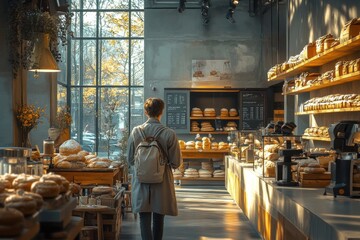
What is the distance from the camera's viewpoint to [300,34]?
37.7ft

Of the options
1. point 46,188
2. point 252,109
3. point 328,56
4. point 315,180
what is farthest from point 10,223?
point 252,109

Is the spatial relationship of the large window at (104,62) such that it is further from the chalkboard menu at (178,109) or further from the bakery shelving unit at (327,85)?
the bakery shelving unit at (327,85)

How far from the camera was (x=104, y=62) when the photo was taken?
17.2m

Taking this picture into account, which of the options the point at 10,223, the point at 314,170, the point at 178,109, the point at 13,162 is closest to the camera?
the point at 10,223

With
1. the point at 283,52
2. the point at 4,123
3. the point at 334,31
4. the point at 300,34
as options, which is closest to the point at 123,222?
the point at 4,123

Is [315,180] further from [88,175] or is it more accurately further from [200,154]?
[200,154]

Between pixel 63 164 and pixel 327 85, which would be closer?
pixel 63 164

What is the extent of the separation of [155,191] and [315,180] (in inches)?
54.8

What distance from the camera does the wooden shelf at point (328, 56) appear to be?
7.20 m

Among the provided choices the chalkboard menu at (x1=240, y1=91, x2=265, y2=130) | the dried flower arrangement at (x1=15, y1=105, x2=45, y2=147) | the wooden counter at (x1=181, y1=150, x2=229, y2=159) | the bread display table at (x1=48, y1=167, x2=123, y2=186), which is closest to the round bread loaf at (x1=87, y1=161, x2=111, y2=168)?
the bread display table at (x1=48, y1=167, x2=123, y2=186)

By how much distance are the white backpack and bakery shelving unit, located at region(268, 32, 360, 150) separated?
2381 millimetres

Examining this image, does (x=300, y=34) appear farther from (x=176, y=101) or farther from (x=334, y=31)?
(x=176, y=101)

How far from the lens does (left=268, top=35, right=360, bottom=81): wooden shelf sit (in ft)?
23.6

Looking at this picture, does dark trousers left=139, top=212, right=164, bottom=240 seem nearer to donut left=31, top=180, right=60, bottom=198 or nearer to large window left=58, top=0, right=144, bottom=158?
donut left=31, top=180, right=60, bottom=198
